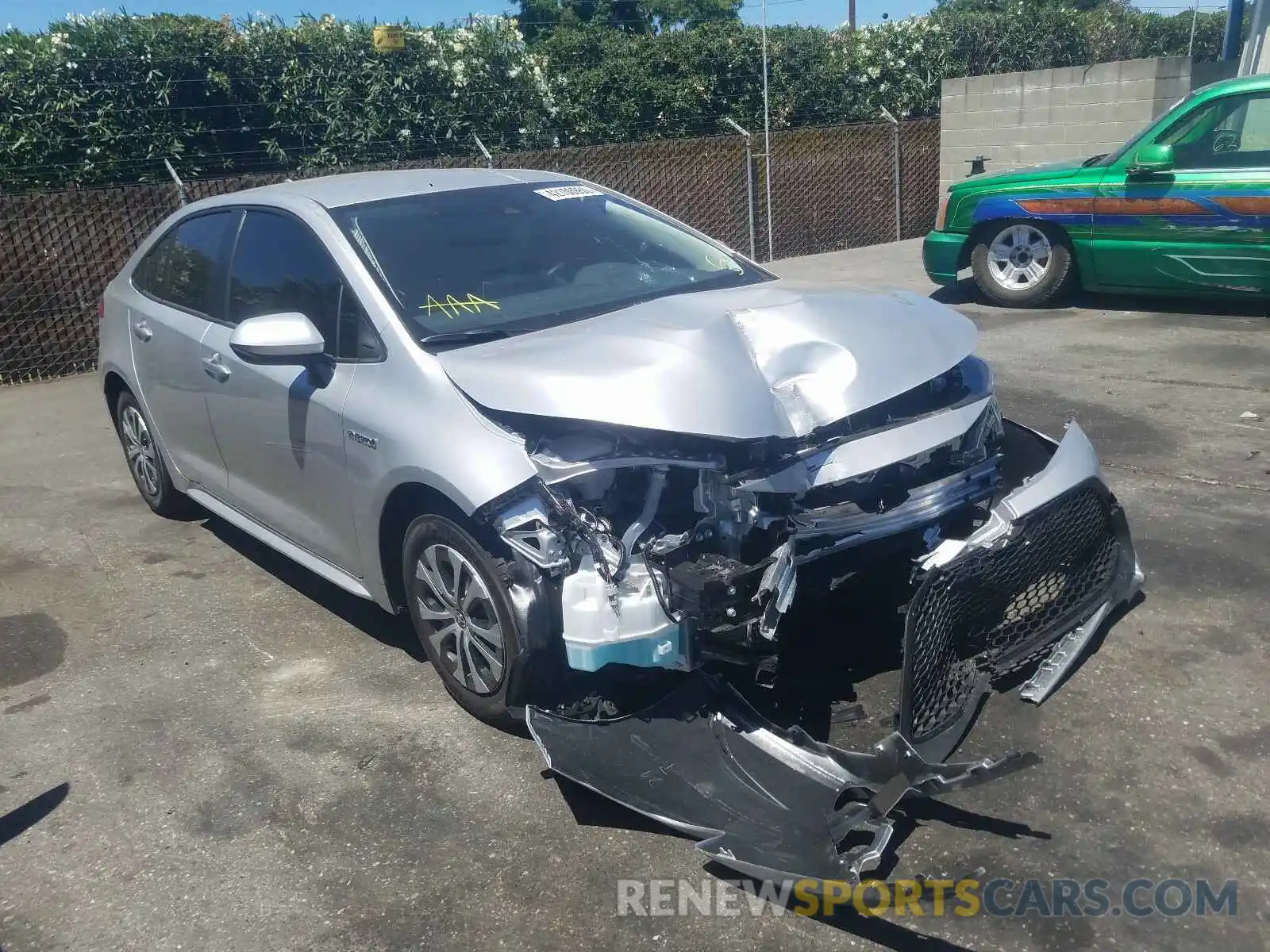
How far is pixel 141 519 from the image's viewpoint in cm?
607

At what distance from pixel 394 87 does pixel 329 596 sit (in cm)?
951

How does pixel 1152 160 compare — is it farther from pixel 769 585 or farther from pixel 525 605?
pixel 525 605

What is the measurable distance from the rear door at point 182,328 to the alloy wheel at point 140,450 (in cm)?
32

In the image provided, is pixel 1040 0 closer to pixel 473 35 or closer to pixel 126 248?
pixel 473 35

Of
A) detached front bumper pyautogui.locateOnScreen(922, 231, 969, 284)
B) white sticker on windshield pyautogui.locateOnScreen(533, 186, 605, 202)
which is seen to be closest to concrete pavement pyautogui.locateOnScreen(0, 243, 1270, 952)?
white sticker on windshield pyautogui.locateOnScreen(533, 186, 605, 202)

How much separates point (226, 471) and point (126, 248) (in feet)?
20.2

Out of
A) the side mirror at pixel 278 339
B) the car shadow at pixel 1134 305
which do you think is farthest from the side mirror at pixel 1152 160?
the side mirror at pixel 278 339

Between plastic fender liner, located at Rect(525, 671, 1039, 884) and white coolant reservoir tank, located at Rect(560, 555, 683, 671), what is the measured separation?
20 cm

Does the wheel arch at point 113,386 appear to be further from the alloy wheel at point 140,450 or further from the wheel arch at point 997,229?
the wheel arch at point 997,229

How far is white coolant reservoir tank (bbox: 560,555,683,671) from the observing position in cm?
317

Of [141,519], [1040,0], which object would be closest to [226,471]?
[141,519]

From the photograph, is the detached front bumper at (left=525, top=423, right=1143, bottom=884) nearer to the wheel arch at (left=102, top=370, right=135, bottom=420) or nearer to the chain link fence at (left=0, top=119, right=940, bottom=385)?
the wheel arch at (left=102, top=370, right=135, bottom=420)

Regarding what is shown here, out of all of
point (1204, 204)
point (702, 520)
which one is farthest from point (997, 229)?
point (702, 520)

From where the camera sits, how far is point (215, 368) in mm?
4684
